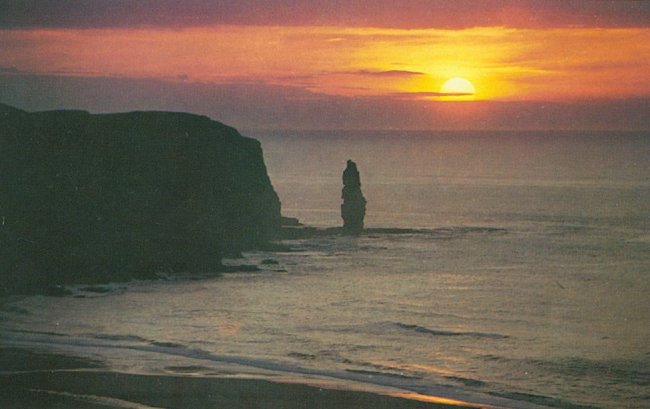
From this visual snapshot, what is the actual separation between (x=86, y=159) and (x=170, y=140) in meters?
9.82

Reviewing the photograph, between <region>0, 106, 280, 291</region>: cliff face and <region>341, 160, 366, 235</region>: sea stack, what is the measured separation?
11.6 meters

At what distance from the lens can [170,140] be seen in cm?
6975

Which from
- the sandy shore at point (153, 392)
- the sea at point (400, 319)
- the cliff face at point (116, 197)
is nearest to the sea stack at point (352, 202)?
the sea at point (400, 319)

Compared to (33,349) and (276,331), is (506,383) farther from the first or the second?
(33,349)

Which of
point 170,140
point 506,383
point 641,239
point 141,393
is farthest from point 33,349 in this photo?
point 641,239

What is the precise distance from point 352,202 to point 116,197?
29.6 metres

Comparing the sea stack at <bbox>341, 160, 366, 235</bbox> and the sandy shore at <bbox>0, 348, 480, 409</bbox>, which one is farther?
the sea stack at <bbox>341, 160, 366, 235</bbox>

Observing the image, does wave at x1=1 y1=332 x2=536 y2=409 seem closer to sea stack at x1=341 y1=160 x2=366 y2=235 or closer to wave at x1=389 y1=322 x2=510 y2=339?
wave at x1=389 y1=322 x2=510 y2=339

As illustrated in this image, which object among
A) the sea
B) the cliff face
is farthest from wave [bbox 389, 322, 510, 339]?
the cliff face

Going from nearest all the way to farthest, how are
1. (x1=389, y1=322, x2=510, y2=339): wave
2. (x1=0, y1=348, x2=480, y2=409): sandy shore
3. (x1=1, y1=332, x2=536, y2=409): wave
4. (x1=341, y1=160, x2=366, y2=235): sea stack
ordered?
(x1=0, y1=348, x2=480, y2=409): sandy shore → (x1=1, y1=332, x2=536, y2=409): wave → (x1=389, y1=322, x2=510, y2=339): wave → (x1=341, y1=160, x2=366, y2=235): sea stack

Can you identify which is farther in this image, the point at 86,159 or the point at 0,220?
the point at 86,159

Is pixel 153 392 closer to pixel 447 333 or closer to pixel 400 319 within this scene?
pixel 447 333

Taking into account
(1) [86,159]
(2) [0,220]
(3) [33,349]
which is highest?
(1) [86,159]

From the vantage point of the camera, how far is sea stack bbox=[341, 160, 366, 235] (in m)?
85.2
